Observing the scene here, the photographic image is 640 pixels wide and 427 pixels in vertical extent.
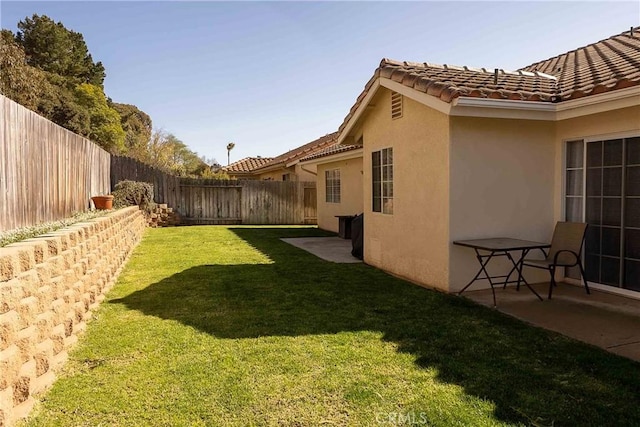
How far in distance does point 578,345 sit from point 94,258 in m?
6.22

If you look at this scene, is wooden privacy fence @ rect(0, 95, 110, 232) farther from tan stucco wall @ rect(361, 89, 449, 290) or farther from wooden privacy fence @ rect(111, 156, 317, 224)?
wooden privacy fence @ rect(111, 156, 317, 224)

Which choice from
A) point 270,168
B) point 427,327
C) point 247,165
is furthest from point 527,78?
point 247,165

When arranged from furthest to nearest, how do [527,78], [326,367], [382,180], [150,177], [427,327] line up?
[150,177] → [382,180] → [527,78] → [427,327] → [326,367]

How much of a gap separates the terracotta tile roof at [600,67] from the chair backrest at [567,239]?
1954 millimetres

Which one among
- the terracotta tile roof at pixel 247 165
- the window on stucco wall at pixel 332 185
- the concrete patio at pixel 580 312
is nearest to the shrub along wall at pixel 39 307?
the concrete patio at pixel 580 312

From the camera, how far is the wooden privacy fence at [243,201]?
20.5m

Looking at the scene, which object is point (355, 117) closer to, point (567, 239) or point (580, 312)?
point (567, 239)

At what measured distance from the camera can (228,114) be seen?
115 ft

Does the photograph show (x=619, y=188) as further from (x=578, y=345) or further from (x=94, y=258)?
(x=94, y=258)

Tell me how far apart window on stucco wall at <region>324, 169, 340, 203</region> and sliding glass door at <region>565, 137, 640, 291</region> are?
9.80 metres

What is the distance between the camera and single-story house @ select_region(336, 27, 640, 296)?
6.23 m

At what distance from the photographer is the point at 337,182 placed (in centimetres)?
1636

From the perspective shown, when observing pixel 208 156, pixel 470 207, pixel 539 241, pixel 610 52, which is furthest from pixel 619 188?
pixel 208 156

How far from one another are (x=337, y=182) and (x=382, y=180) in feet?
24.2
